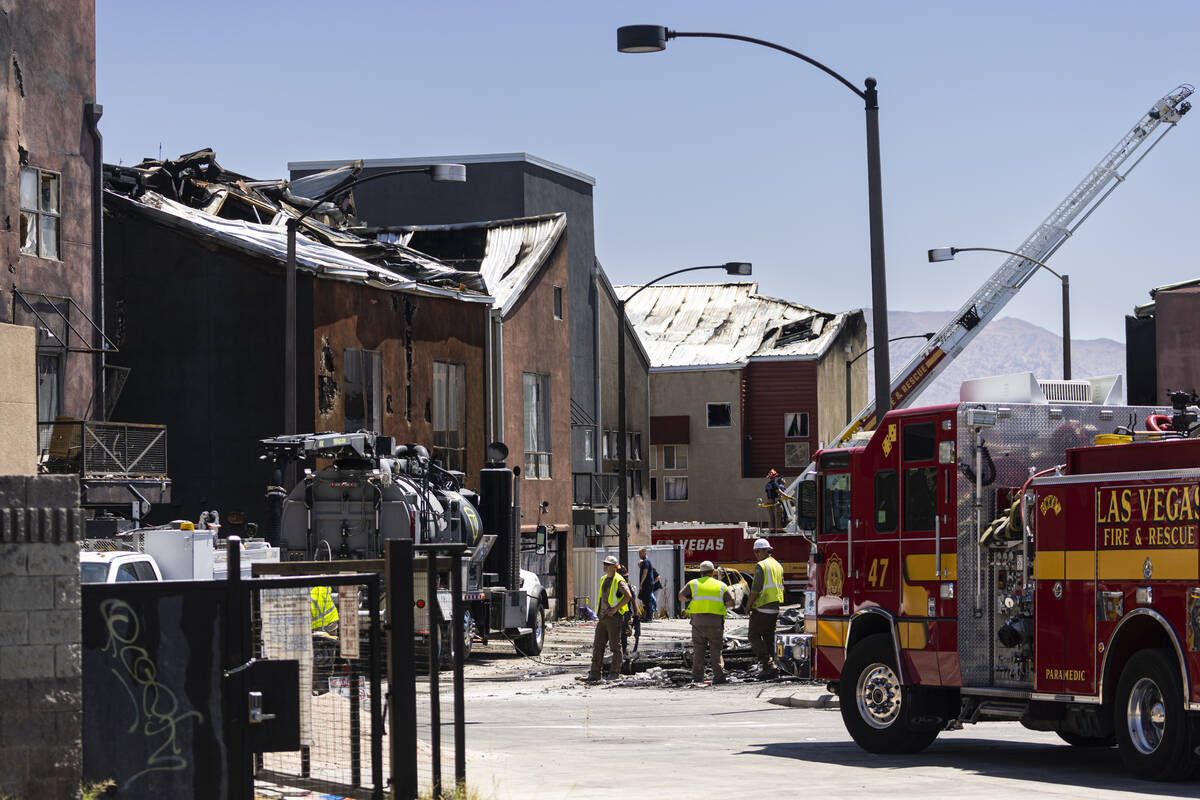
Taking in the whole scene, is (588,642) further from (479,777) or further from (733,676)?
(479,777)

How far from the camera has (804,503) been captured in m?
18.1

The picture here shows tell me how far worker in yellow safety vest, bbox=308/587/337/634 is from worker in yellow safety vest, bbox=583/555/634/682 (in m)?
11.3

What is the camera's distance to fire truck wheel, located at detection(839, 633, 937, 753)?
53.0 ft

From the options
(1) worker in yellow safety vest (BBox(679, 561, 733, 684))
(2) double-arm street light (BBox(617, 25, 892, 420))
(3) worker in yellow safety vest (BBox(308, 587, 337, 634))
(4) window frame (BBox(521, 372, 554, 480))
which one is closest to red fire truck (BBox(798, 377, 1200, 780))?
(2) double-arm street light (BBox(617, 25, 892, 420))

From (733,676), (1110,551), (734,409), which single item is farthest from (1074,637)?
(734,409)

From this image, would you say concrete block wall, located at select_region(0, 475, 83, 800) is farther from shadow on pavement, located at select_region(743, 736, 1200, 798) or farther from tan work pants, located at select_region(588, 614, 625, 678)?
tan work pants, located at select_region(588, 614, 625, 678)

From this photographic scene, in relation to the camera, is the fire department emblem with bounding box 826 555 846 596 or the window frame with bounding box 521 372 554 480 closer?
the fire department emblem with bounding box 826 555 846 596

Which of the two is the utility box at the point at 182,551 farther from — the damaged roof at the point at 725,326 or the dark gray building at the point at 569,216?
the damaged roof at the point at 725,326

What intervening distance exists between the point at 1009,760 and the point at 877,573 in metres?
2.05

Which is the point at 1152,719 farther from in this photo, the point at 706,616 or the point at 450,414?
the point at 450,414

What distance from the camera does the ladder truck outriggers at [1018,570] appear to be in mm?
13469

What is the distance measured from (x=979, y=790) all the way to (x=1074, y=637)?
165cm

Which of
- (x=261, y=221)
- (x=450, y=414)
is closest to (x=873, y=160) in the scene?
(x=450, y=414)

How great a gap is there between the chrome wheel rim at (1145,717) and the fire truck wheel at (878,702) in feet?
8.58
